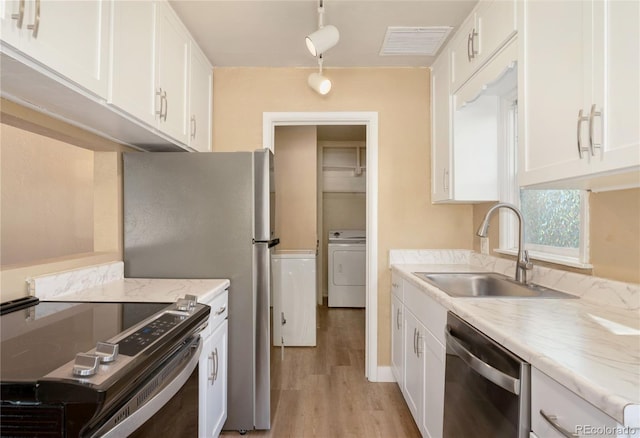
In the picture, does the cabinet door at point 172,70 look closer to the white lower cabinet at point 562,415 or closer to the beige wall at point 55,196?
the beige wall at point 55,196

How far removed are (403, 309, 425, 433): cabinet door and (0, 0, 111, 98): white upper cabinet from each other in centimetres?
178

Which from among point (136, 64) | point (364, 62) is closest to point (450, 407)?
point (136, 64)

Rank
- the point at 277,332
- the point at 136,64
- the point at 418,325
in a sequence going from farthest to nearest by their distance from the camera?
the point at 277,332 → the point at 418,325 → the point at 136,64

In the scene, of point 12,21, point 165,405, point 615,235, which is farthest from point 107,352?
point 615,235

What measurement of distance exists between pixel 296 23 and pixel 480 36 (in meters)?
1.01

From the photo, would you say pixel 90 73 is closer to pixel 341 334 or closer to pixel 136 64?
pixel 136 64

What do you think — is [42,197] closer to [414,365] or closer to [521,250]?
[414,365]

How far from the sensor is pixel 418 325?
186 cm

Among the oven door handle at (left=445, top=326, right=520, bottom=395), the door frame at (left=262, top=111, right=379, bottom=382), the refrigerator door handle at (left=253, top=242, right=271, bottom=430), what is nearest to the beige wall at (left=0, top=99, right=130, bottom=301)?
the refrigerator door handle at (left=253, top=242, right=271, bottom=430)

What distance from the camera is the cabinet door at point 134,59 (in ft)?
4.28

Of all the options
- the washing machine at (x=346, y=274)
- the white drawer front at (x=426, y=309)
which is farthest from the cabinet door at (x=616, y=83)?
the washing machine at (x=346, y=274)

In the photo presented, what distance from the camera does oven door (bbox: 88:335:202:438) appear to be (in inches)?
31.3

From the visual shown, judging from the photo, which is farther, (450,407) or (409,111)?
(409,111)

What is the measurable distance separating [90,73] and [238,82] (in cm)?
158
